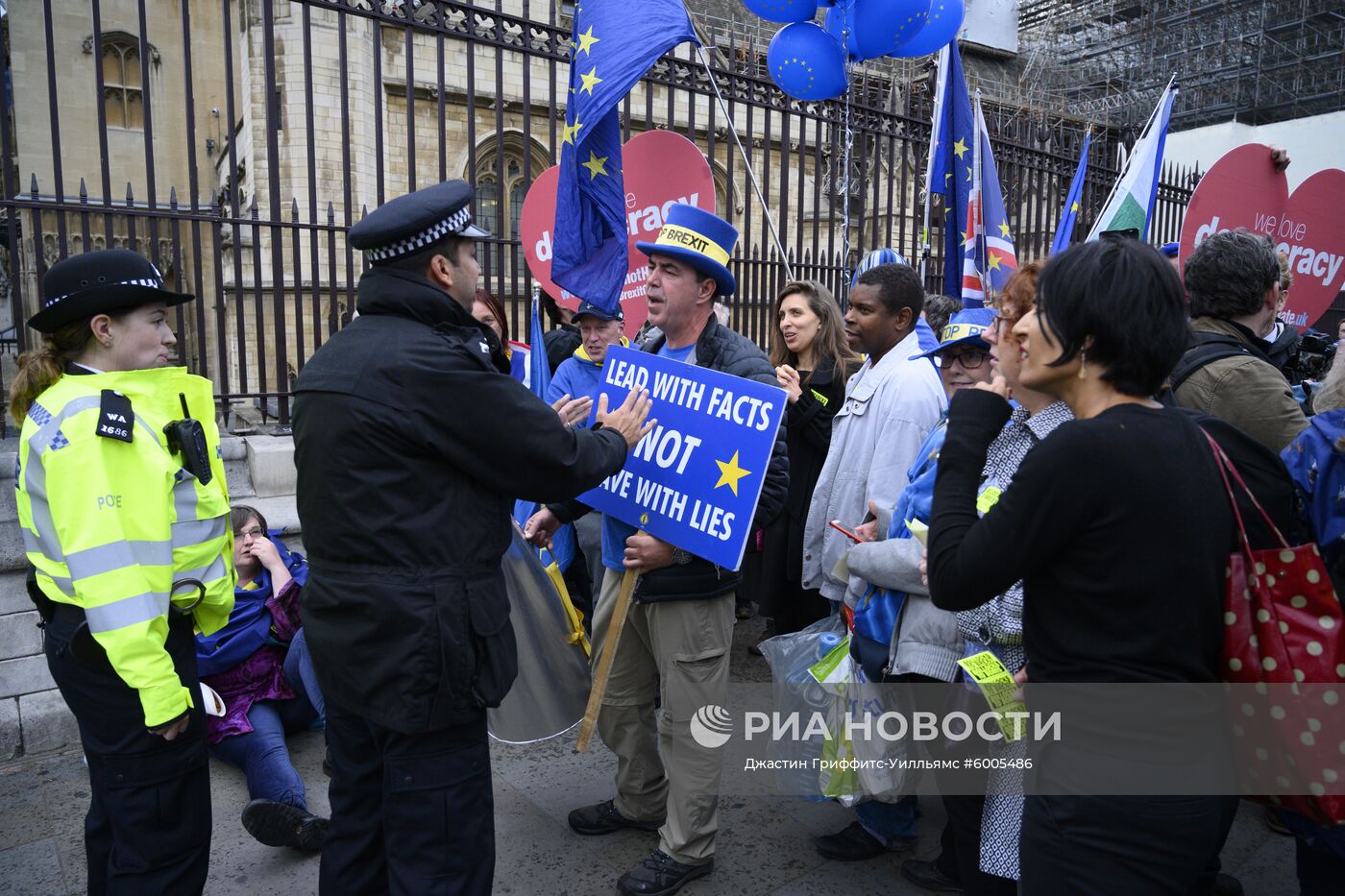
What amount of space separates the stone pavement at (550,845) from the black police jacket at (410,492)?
1.37 metres

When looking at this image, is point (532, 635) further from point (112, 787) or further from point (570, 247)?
point (570, 247)

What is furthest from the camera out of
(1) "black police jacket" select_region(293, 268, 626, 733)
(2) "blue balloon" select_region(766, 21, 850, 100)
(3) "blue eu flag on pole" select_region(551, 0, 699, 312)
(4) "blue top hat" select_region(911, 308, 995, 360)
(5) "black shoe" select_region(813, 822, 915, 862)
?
(2) "blue balloon" select_region(766, 21, 850, 100)

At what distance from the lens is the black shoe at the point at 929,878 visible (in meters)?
3.11

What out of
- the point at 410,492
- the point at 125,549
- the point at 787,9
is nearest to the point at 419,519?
the point at 410,492

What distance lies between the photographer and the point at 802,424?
4527 millimetres

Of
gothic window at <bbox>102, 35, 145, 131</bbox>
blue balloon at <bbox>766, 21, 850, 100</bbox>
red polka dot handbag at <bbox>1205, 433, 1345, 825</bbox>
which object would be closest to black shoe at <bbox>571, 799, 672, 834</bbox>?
red polka dot handbag at <bbox>1205, 433, 1345, 825</bbox>

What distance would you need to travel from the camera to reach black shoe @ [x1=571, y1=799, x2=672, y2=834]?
3.49m

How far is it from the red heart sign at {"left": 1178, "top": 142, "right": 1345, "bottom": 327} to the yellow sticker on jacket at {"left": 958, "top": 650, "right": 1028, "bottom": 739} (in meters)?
3.74

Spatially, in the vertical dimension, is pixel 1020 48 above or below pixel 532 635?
above

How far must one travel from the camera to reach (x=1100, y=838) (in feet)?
5.36

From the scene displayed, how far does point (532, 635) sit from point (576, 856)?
0.91 meters

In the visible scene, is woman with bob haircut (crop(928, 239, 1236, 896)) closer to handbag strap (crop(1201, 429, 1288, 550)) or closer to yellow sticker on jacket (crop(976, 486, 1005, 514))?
handbag strap (crop(1201, 429, 1288, 550))

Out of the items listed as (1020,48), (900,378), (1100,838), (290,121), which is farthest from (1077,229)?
(1020,48)

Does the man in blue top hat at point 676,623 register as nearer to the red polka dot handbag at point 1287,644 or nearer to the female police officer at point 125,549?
the female police officer at point 125,549
